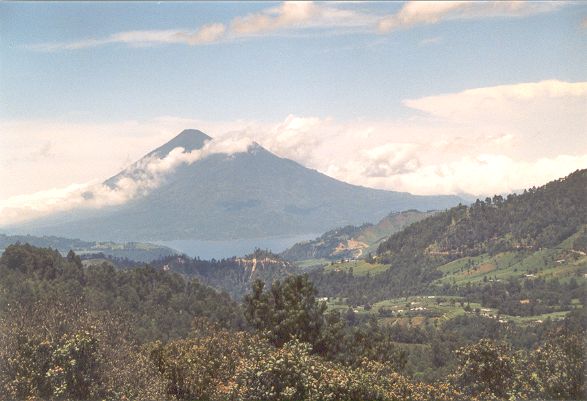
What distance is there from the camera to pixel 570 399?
32.1 meters

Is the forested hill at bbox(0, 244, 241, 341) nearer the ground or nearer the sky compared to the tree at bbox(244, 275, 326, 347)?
nearer the ground

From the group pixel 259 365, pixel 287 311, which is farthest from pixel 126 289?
pixel 259 365

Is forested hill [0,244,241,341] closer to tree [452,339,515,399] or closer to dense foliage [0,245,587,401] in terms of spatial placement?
dense foliage [0,245,587,401]

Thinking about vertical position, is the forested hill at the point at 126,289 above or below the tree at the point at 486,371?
below

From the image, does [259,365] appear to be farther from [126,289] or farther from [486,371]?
[126,289]

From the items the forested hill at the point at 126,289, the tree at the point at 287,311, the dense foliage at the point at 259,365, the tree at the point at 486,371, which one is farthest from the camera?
the forested hill at the point at 126,289

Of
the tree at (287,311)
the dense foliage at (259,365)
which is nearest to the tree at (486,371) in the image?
the dense foliage at (259,365)

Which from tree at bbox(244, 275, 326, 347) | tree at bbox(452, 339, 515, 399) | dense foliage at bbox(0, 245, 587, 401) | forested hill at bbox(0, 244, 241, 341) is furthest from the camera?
forested hill at bbox(0, 244, 241, 341)

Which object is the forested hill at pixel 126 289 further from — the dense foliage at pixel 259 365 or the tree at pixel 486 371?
the tree at pixel 486 371

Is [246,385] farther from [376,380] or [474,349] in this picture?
[474,349]

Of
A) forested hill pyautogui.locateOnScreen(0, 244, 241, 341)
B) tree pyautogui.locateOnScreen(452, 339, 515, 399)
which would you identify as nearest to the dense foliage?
tree pyautogui.locateOnScreen(452, 339, 515, 399)

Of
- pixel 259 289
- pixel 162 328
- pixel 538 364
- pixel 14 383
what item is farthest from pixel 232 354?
pixel 162 328

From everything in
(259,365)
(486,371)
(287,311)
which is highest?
(259,365)

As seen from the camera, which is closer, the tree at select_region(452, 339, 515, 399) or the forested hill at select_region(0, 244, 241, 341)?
the tree at select_region(452, 339, 515, 399)
